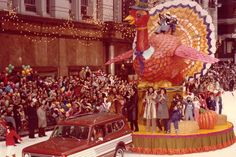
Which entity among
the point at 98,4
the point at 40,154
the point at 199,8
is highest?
the point at 98,4

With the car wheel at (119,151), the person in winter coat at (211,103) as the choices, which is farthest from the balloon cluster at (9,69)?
the car wheel at (119,151)

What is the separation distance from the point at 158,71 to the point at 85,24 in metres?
14.2

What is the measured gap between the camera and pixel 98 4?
33594 millimetres

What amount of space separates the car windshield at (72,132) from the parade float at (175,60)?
12.2 ft

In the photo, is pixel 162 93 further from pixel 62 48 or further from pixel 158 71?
pixel 62 48

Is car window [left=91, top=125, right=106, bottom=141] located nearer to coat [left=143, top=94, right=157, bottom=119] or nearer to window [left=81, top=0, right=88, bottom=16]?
coat [left=143, top=94, right=157, bottom=119]

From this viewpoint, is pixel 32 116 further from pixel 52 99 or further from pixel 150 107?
pixel 150 107

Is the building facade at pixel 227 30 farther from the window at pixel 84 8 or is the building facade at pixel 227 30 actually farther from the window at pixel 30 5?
the window at pixel 30 5

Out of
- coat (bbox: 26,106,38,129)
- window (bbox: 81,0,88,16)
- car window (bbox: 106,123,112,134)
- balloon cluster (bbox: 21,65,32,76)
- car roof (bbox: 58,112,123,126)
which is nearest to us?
car roof (bbox: 58,112,123,126)

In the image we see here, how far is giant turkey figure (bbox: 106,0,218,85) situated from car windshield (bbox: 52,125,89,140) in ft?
14.4

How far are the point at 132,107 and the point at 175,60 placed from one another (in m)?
2.58

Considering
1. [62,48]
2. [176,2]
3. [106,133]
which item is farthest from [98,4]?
[106,133]

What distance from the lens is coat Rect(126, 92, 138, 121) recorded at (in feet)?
57.9

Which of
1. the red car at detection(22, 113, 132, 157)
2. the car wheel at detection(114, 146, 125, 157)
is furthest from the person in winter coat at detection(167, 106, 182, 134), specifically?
the car wheel at detection(114, 146, 125, 157)
